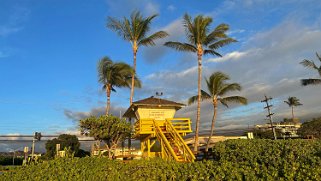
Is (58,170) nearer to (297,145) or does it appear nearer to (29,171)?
(29,171)

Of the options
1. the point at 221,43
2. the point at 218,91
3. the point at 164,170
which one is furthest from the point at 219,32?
the point at 164,170

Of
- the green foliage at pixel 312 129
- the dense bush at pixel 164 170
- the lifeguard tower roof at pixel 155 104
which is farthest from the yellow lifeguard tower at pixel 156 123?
the dense bush at pixel 164 170

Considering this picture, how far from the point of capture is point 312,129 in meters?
29.8

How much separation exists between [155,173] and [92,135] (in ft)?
65.4

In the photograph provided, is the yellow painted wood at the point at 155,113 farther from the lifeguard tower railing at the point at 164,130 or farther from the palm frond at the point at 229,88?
the palm frond at the point at 229,88

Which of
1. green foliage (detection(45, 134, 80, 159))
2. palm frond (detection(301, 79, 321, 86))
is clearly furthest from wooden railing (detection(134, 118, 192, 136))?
green foliage (detection(45, 134, 80, 159))

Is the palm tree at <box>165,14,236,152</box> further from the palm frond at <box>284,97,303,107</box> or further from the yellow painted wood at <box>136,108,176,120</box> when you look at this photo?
the palm frond at <box>284,97,303,107</box>

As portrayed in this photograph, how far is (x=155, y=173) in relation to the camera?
7.18m

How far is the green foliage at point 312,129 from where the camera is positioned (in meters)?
29.2

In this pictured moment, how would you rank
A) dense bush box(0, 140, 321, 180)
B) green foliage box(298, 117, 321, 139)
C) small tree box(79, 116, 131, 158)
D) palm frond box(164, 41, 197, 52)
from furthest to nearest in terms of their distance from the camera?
1. palm frond box(164, 41, 197, 52)
2. green foliage box(298, 117, 321, 139)
3. small tree box(79, 116, 131, 158)
4. dense bush box(0, 140, 321, 180)

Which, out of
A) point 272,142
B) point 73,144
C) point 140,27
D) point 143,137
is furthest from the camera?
point 73,144

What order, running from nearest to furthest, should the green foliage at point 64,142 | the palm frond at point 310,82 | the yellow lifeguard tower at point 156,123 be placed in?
the yellow lifeguard tower at point 156,123 → the palm frond at point 310,82 → the green foliage at point 64,142

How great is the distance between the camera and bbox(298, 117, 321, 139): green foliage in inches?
1152

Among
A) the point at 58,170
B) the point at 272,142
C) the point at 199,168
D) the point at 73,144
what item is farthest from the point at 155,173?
the point at 73,144
